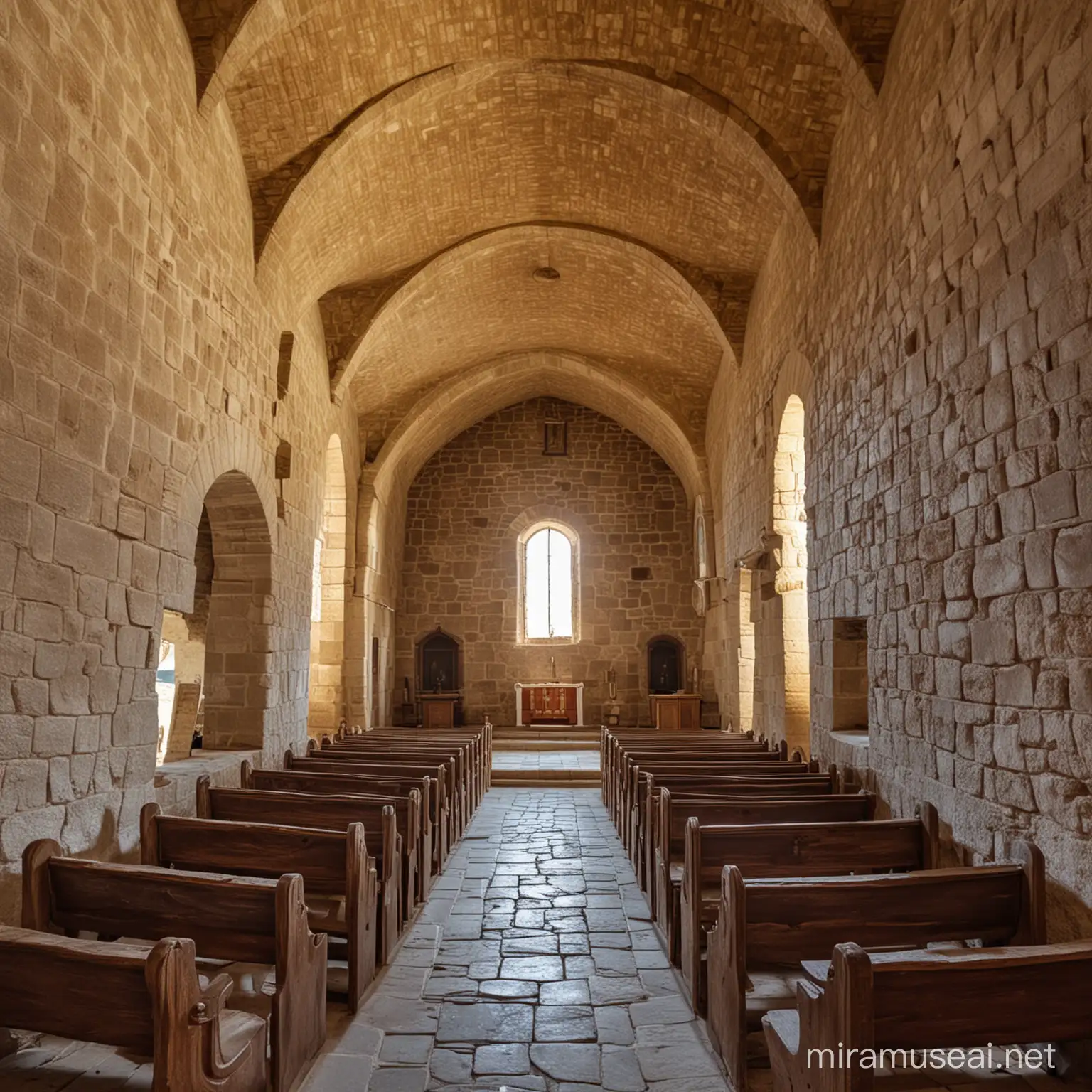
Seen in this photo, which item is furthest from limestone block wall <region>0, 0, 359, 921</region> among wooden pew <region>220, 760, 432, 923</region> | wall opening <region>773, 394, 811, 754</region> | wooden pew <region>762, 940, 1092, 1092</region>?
wall opening <region>773, 394, 811, 754</region>

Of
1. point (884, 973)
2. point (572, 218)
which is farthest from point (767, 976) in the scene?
point (572, 218)

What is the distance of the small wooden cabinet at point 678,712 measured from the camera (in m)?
13.7

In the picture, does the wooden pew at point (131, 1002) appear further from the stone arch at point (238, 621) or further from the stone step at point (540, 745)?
the stone step at point (540, 745)

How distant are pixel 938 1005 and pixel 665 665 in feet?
45.4

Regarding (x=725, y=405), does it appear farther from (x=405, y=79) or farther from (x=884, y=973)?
(x=884, y=973)

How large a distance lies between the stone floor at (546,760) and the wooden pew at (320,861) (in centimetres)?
699

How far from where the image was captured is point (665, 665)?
52.7 ft

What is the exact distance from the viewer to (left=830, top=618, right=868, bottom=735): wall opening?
6410mm

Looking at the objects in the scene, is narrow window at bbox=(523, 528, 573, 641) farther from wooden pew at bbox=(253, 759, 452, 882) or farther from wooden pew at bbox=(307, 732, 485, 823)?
wooden pew at bbox=(253, 759, 452, 882)

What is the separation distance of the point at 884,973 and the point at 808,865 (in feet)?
6.03

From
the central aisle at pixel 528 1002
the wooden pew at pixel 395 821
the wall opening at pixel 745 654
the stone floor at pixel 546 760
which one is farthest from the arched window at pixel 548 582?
the wooden pew at pixel 395 821

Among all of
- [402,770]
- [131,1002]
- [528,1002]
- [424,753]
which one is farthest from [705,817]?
[424,753]

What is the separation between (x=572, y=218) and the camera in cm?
1017

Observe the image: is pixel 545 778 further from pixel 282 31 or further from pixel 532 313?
pixel 282 31
